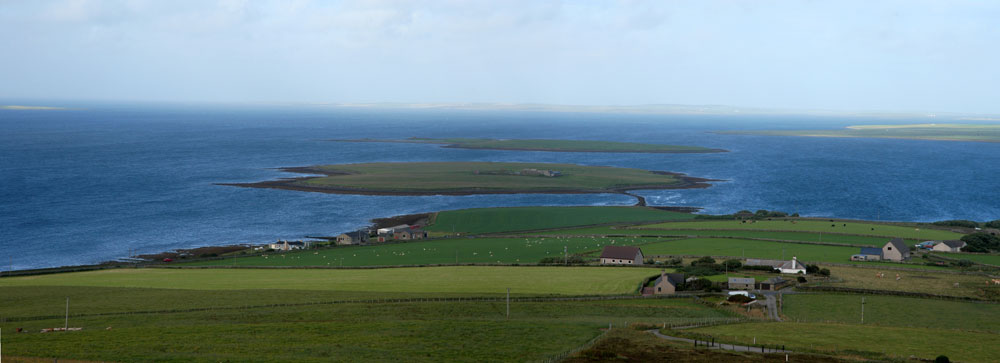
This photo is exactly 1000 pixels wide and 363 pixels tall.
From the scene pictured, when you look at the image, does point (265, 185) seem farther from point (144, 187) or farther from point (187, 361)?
point (187, 361)

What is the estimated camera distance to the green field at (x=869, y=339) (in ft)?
106

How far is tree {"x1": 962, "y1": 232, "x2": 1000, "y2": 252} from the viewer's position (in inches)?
2542

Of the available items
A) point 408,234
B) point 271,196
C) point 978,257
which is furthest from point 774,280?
point 271,196

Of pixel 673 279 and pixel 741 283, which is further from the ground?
pixel 673 279

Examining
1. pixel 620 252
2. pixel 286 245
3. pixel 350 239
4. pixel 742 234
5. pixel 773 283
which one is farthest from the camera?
pixel 742 234

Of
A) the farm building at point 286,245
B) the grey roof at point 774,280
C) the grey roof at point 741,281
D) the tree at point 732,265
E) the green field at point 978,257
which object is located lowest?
the farm building at point 286,245

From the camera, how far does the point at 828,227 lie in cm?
8019

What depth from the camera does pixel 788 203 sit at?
4247 inches

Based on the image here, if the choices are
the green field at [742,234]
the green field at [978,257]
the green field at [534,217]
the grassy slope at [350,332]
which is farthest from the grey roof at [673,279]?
the green field at [534,217]

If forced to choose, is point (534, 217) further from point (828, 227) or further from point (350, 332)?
point (350, 332)

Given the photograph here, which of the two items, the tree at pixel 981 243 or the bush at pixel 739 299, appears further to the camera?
the tree at pixel 981 243

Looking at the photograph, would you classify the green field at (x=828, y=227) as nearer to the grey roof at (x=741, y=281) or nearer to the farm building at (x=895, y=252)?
the farm building at (x=895, y=252)

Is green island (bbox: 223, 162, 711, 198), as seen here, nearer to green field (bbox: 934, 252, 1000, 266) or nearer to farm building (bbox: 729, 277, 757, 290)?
green field (bbox: 934, 252, 1000, 266)

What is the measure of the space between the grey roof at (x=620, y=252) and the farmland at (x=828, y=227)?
20.8 meters
